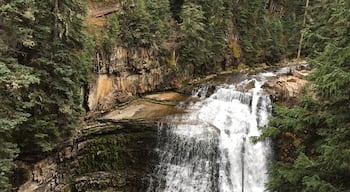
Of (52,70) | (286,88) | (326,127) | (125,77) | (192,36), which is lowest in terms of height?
(326,127)

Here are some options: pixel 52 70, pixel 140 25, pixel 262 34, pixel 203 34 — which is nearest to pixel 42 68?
pixel 52 70

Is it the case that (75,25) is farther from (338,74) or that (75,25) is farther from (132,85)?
(338,74)

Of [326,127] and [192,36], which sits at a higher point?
[192,36]

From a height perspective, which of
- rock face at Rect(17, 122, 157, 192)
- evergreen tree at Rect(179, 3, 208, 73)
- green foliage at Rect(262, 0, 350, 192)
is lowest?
rock face at Rect(17, 122, 157, 192)

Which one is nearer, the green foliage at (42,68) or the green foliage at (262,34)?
the green foliage at (42,68)

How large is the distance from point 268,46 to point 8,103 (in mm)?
27248

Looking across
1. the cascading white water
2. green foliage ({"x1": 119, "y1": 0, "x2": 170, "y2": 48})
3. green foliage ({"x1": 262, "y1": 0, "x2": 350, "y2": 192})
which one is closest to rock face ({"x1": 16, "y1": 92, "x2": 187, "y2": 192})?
the cascading white water

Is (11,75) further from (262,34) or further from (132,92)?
(262,34)

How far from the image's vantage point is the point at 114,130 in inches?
676

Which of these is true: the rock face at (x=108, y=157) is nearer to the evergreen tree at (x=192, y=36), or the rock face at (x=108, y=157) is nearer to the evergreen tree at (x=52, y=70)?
the evergreen tree at (x=52, y=70)

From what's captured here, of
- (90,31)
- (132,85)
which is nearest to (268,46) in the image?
(132,85)

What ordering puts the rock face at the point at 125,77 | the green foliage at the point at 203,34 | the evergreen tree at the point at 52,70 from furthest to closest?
the green foliage at the point at 203,34 → the rock face at the point at 125,77 → the evergreen tree at the point at 52,70

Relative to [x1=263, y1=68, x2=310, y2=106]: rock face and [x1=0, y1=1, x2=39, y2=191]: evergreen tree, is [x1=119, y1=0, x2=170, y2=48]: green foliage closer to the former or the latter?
[x1=263, y1=68, x2=310, y2=106]: rock face

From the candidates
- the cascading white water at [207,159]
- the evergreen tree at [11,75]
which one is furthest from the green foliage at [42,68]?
the cascading white water at [207,159]
